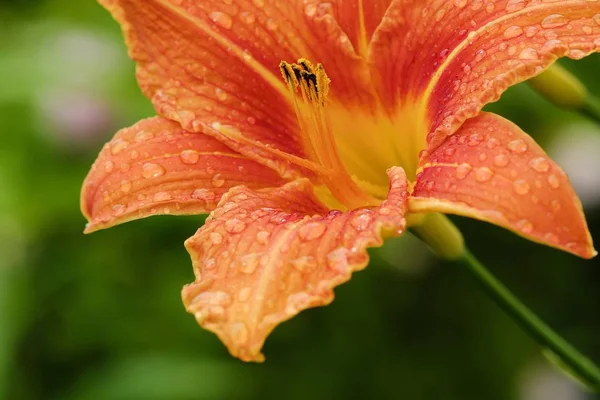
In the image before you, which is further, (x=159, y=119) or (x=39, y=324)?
(x=39, y=324)

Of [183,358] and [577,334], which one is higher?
[183,358]

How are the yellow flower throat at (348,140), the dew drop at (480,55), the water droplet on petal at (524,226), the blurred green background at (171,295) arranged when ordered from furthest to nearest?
the blurred green background at (171,295)
the yellow flower throat at (348,140)
the dew drop at (480,55)
the water droplet on petal at (524,226)

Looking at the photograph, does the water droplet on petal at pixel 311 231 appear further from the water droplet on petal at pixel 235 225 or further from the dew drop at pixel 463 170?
the dew drop at pixel 463 170

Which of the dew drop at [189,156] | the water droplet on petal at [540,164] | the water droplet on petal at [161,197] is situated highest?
the dew drop at [189,156]

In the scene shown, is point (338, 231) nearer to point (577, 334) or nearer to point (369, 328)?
point (369, 328)

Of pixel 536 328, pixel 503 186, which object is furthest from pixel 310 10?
pixel 536 328

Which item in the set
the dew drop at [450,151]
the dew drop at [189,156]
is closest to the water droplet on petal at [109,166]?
the dew drop at [189,156]

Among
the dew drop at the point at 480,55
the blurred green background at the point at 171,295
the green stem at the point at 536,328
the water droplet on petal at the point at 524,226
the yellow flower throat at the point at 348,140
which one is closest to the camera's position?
the water droplet on petal at the point at 524,226

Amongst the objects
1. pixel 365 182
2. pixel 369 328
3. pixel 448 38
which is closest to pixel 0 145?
pixel 369 328
